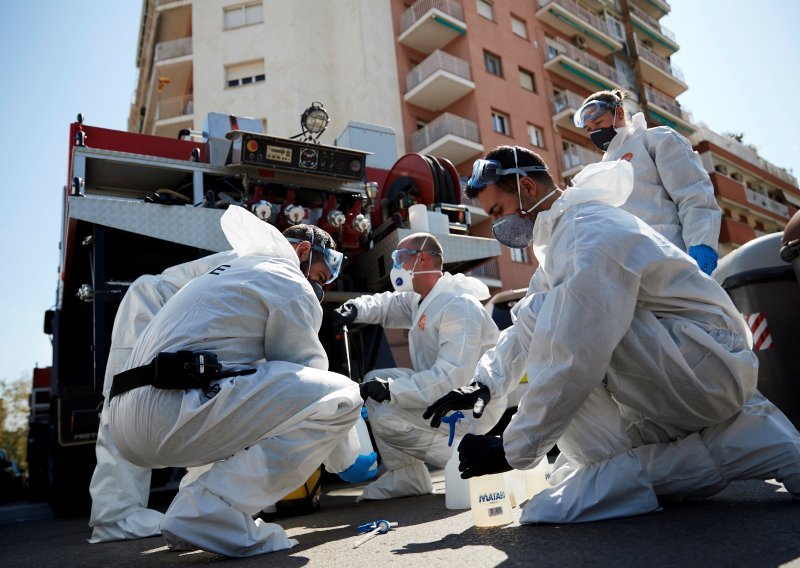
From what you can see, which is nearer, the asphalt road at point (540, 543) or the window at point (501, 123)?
the asphalt road at point (540, 543)

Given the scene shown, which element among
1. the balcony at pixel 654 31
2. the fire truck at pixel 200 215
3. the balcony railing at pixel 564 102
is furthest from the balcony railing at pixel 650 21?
the fire truck at pixel 200 215

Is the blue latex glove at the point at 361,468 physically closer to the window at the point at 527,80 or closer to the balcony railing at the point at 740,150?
the window at the point at 527,80

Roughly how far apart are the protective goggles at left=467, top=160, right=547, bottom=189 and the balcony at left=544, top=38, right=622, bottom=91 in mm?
26033

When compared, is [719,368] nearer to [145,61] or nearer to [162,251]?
[162,251]

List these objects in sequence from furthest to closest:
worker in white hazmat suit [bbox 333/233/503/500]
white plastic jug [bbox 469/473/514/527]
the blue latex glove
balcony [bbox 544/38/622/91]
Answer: balcony [bbox 544/38/622/91], worker in white hazmat suit [bbox 333/233/503/500], the blue latex glove, white plastic jug [bbox 469/473/514/527]

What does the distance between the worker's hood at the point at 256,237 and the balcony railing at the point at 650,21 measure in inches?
1441

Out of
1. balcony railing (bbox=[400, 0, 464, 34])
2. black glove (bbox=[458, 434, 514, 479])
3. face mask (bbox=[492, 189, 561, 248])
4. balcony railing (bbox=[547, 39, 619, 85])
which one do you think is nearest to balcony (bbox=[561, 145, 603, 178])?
balcony railing (bbox=[547, 39, 619, 85])

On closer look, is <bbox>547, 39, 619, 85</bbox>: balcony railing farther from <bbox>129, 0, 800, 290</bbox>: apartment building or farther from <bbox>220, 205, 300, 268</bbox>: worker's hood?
<bbox>220, 205, 300, 268</bbox>: worker's hood

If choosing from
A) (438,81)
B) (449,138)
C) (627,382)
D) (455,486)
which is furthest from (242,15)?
(627,382)

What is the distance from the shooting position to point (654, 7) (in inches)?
1412

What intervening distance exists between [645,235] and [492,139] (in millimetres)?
22085

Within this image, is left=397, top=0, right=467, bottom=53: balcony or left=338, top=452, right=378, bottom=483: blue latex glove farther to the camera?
left=397, top=0, right=467, bottom=53: balcony

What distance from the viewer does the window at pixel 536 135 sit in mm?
25156

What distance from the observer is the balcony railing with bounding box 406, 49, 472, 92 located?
74.8 ft
